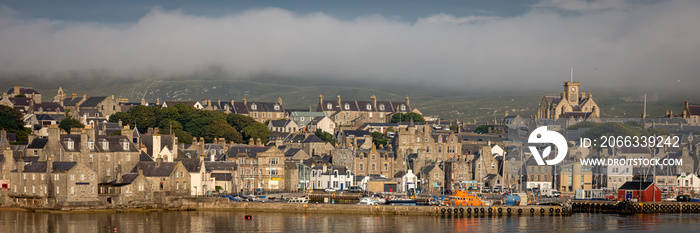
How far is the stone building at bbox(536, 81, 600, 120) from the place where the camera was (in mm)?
184500

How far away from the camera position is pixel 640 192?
3962 inches

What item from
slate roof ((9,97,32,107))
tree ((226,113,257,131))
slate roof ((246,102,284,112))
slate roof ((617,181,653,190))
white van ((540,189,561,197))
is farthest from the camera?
slate roof ((246,102,284,112))

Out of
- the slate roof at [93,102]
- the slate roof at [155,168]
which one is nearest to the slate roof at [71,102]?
the slate roof at [93,102]

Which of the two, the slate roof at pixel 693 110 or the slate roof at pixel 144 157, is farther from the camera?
the slate roof at pixel 693 110

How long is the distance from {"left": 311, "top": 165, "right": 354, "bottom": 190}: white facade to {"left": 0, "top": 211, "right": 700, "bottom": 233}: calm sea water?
2225 centimetres

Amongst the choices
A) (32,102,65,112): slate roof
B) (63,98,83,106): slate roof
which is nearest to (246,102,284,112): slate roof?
(63,98,83,106): slate roof

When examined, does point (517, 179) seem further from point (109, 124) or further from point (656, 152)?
point (109, 124)

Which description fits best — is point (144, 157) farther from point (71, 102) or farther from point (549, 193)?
point (71, 102)

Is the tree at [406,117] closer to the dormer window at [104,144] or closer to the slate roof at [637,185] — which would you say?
the slate roof at [637,185]

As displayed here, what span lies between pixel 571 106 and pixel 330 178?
92.8m

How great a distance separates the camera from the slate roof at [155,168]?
92.1m

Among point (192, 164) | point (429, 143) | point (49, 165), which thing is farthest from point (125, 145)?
point (429, 143)

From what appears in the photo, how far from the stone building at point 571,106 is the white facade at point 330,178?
7706cm

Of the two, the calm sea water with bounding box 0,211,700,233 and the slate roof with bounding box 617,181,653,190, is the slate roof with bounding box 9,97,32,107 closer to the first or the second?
the calm sea water with bounding box 0,211,700,233
